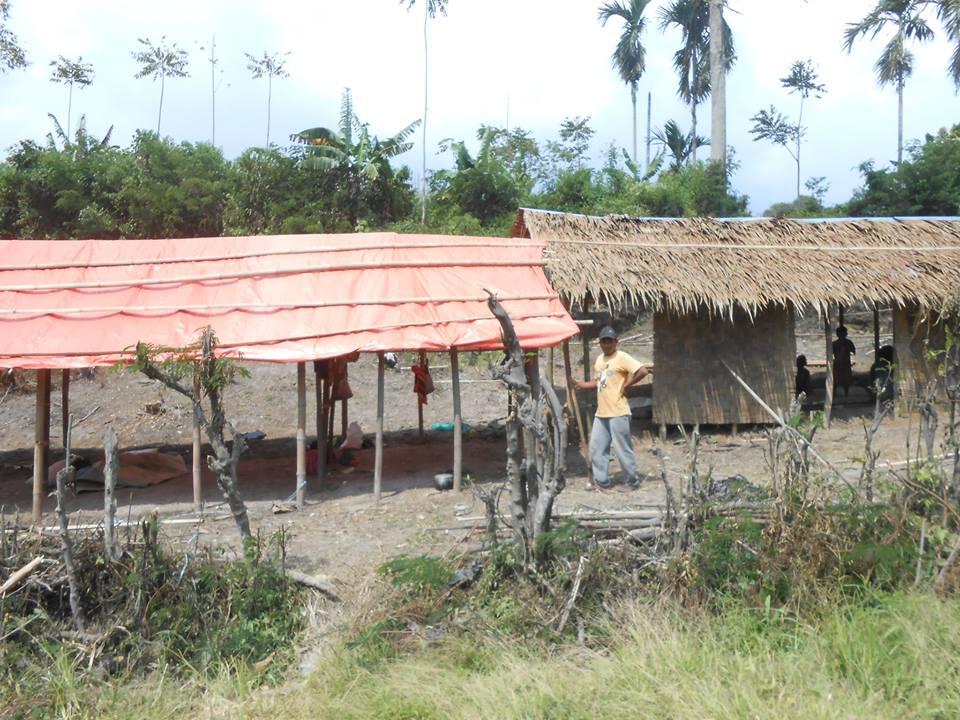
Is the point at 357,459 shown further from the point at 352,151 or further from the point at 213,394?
the point at 352,151

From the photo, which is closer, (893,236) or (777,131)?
(893,236)

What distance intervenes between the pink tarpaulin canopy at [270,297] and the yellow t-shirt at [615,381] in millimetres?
810

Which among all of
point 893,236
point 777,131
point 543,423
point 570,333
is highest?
point 777,131

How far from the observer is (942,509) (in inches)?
204

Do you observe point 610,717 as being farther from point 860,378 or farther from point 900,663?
point 860,378

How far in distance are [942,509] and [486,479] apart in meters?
4.46

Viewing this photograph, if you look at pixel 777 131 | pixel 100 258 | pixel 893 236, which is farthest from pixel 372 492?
pixel 777 131

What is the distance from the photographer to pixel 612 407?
768cm

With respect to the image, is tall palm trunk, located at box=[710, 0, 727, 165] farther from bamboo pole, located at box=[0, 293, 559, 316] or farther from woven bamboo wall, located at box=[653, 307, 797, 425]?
bamboo pole, located at box=[0, 293, 559, 316]

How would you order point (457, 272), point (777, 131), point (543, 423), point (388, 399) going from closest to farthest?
point (543, 423)
point (457, 272)
point (388, 399)
point (777, 131)

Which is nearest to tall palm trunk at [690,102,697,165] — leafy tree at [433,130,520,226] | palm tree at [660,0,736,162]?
palm tree at [660,0,736,162]

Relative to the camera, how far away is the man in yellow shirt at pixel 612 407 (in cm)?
764

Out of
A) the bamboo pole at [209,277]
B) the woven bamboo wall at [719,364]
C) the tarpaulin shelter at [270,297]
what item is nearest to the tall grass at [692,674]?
the tarpaulin shelter at [270,297]

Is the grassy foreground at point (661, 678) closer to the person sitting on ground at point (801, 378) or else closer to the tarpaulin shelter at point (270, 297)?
the tarpaulin shelter at point (270, 297)
